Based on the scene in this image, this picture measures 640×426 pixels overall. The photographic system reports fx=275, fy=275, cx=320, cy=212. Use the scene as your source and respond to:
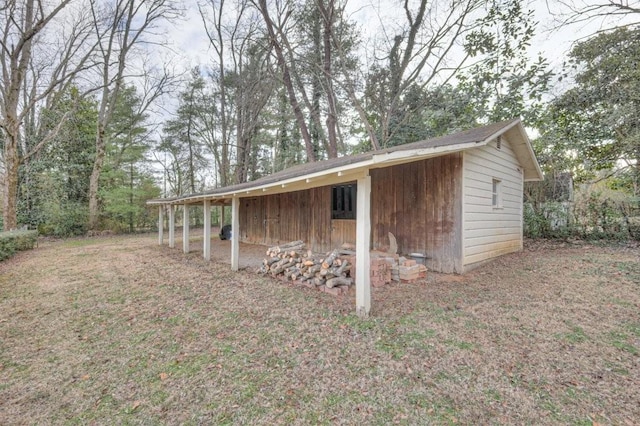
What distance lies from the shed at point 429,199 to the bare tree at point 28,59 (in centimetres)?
827

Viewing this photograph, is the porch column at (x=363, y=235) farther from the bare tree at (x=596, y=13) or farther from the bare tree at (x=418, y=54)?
the bare tree at (x=596, y=13)

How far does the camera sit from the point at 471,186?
19.4 feet

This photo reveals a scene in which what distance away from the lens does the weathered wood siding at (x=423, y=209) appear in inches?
227

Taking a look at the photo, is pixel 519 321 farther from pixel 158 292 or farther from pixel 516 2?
pixel 516 2

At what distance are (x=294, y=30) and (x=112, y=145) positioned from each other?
12755 mm

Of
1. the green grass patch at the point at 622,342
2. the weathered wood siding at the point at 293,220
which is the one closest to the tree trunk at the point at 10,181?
the weathered wood siding at the point at 293,220

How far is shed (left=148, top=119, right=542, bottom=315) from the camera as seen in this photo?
4.35m

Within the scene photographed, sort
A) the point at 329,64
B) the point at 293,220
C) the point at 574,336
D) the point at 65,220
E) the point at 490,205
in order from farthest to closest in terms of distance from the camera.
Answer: the point at 65,220, the point at 329,64, the point at 293,220, the point at 490,205, the point at 574,336

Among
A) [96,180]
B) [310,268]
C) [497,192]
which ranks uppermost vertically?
[96,180]

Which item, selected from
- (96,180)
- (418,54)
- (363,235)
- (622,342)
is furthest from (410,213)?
(96,180)

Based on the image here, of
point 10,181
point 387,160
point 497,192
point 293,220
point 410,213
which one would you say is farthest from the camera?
point 10,181

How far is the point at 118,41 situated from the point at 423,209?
18.5 metres

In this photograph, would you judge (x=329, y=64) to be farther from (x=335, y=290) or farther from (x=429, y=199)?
(x=335, y=290)

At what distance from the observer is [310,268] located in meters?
5.29
